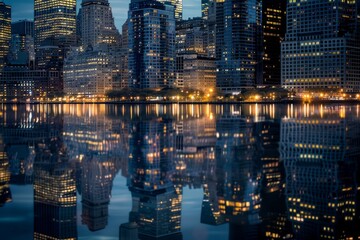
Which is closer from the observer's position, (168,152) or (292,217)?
(292,217)

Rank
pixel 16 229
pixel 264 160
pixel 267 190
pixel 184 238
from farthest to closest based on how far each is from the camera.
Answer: pixel 264 160 → pixel 267 190 → pixel 16 229 → pixel 184 238

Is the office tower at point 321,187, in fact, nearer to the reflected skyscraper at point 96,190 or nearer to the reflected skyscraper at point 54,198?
the reflected skyscraper at point 96,190

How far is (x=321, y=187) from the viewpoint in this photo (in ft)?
62.0

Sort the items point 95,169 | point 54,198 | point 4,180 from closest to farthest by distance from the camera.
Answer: point 54,198 → point 4,180 → point 95,169

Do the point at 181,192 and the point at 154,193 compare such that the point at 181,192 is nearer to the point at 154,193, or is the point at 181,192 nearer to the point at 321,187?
the point at 154,193

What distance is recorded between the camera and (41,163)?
2505cm

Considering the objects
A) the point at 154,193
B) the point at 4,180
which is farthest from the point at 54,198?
the point at 4,180

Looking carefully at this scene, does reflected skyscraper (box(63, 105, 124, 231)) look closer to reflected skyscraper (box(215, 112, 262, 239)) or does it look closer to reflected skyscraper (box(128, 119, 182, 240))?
reflected skyscraper (box(128, 119, 182, 240))

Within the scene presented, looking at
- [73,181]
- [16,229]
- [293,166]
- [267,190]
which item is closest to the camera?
[16,229]

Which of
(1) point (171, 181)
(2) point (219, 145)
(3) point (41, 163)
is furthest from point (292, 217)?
(2) point (219, 145)

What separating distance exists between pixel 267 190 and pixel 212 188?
2.03 m

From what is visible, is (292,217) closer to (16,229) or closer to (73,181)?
(16,229)

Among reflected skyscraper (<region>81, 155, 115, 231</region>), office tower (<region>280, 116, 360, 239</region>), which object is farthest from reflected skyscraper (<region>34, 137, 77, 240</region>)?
office tower (<region>280, 116, 360, 239</region>)

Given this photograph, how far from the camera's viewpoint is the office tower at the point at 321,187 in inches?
551
